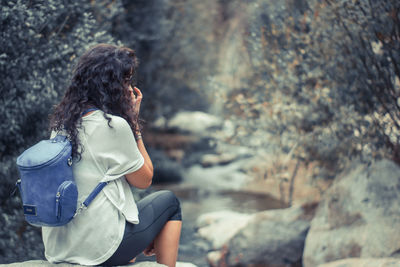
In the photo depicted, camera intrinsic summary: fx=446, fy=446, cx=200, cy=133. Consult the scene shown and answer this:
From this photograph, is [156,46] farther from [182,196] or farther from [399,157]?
[399,157]

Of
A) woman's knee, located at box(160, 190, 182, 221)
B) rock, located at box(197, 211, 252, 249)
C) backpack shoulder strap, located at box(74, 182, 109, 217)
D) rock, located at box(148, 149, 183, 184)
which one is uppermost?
backpack shoulder strap, located at box(74, 182, 109, 217)

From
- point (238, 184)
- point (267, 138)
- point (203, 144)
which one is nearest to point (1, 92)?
point (267, 138)

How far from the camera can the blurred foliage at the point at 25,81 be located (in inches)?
150

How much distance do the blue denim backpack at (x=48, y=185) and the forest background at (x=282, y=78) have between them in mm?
1620

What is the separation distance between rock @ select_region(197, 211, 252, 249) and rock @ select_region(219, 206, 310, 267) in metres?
0.43

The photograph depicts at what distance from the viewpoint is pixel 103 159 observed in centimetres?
247

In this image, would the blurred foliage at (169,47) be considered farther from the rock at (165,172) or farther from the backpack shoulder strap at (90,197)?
the backpack shoulder strap at (90,197)

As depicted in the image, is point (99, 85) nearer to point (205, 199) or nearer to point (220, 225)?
point (220, 225)

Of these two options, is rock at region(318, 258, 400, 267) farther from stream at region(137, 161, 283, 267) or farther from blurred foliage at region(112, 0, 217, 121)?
blurred foliage at region(112, 0, 217, 121)

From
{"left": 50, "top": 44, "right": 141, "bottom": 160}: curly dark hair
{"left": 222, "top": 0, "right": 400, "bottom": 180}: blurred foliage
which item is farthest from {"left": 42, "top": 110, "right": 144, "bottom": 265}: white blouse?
{"left": 222, "top": 0, "right": 400, "bottom": 180}: blurred foliage

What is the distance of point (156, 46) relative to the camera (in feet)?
30.5

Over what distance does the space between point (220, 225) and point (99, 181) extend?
16.3 feet

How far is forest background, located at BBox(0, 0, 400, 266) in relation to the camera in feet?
12.9

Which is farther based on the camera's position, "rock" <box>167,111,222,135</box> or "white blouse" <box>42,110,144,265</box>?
"rock" <box>167,111,222,135</box>
